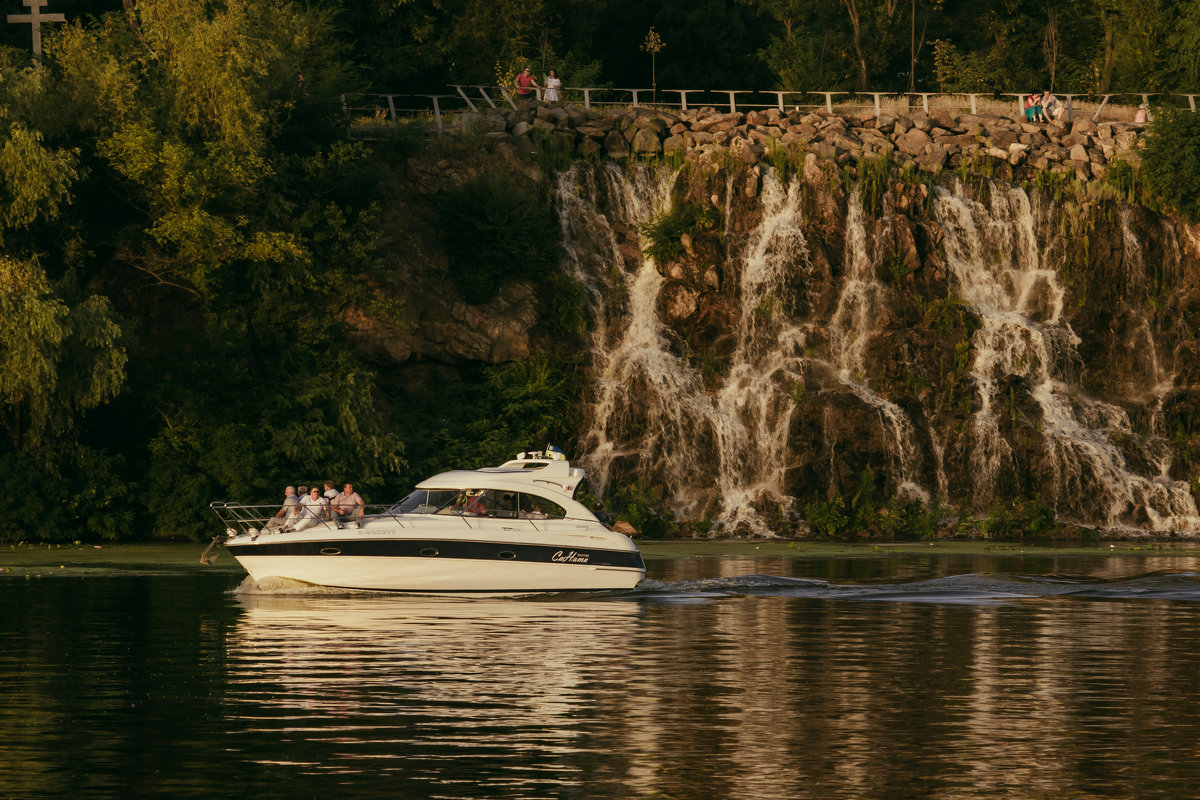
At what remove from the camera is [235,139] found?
50.4 metres

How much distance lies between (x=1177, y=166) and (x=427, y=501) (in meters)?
39.5

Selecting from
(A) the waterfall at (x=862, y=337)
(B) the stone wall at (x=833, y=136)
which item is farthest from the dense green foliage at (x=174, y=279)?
(A) the waterfall at (x=862, y=337)

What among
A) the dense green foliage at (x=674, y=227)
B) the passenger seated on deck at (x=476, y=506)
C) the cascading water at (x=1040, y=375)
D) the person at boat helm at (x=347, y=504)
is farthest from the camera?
the dense green foliage at (x=674, y=227)

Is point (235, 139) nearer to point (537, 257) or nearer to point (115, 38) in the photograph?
point (115, 38)

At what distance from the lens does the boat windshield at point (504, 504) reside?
34125 mm

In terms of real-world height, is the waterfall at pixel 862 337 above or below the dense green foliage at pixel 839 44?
below

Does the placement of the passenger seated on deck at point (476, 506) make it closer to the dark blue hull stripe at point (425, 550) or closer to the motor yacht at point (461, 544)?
the motor yacht at point (461, 544)

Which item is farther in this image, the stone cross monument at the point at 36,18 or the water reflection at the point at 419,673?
the stone cross monument at the point at 36,18

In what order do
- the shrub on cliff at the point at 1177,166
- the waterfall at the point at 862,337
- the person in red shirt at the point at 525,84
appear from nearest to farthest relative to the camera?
the waterfall at the point at 862,337, the shrub on cliff at the point at 1177,166, the person in red shirt at the point at 525,84

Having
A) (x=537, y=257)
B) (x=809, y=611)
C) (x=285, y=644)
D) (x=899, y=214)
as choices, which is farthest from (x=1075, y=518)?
(x=285, y=644)

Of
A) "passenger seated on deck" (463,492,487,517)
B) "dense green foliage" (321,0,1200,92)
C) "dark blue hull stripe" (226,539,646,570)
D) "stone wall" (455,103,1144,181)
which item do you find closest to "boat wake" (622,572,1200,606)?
"dark blue hull stripe" (226,539,646,570)

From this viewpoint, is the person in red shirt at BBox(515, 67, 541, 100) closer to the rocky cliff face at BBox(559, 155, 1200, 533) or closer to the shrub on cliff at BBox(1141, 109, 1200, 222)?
the rocky cliff face at BBox(559, 155, 1200, 533)

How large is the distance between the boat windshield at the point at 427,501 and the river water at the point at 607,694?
5.81ft

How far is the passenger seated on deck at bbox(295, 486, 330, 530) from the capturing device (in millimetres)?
33844
